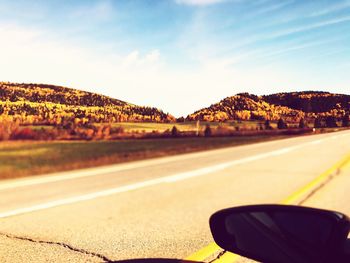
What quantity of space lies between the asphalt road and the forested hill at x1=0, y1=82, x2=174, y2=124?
7949 millimetres

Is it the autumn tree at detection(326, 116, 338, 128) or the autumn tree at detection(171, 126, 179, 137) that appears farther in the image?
the autumn tree at detection(326, 116, 338, 128)

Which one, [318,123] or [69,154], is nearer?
[69,154]

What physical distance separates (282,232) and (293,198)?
6.46 meters

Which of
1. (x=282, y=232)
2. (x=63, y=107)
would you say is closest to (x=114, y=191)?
(x=282, y=232)

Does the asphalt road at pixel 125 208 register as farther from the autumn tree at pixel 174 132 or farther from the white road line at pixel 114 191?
the autumn tree at pixel 174 132

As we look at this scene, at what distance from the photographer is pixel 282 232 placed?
1989mm

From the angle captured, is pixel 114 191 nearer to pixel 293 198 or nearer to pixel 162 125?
pixel 293 198

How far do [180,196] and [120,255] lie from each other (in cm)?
403

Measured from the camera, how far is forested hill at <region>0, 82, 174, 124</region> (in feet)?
63.4

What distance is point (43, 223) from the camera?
20.0 ft

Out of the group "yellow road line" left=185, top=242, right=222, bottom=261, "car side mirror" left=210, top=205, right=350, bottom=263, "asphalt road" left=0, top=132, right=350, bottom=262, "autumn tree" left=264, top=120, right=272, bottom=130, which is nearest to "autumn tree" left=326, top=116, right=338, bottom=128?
"autumn tree" left=264, top=120, right=272, bottom=130

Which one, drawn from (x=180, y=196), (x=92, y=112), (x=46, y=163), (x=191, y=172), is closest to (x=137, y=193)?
(x=180, y=196)

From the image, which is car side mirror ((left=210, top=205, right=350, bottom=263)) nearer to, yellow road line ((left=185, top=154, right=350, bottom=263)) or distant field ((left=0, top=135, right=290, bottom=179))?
yellow road line ((left=185, top=154, right=350, bottom=263))

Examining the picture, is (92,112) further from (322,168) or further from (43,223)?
(43,223)
